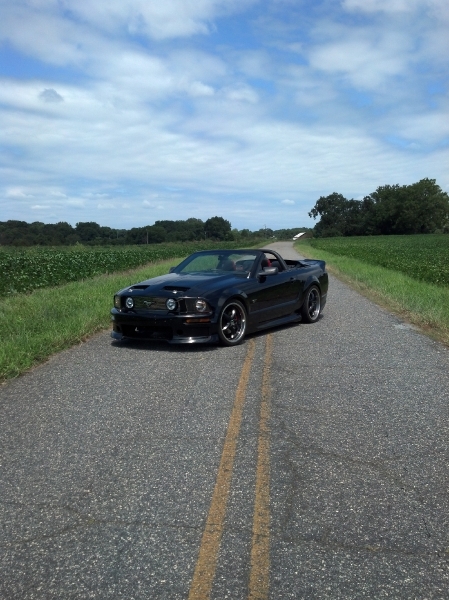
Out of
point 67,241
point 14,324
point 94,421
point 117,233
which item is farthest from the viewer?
point 117,233

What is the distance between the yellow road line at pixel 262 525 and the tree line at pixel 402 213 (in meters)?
120

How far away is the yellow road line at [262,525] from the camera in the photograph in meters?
2.96

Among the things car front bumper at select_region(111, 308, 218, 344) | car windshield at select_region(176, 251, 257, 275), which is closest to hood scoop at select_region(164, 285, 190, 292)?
car front bumper at select_region(111, 308, 218, 344)

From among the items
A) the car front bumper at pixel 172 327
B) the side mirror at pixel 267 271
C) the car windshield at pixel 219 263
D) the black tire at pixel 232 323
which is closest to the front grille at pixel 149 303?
the car front bumper at pixel 172 327

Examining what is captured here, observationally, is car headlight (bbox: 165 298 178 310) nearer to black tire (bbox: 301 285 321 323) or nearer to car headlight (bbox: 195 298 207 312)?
car headlight (bbox: 195 298 207 312)

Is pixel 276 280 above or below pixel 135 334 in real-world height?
above

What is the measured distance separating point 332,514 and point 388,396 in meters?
2.79

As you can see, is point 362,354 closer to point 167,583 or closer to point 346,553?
point 346,553

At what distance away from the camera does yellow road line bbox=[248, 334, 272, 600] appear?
296 cm

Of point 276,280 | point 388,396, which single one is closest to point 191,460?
point 388,396

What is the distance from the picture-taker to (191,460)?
14.9 feet

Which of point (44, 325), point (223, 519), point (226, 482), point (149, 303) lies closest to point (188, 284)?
point (149, 303)

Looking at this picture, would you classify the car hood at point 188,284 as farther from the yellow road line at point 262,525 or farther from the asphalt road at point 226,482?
the yellow road line at point 262,525

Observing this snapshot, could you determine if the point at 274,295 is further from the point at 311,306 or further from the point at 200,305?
the point at 200,305
